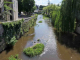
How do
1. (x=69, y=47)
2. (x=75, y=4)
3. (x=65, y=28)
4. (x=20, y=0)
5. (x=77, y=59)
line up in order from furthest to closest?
(x=20, y=0), (x=65, y=28), (x=75, y=4), (x=69, y=47), (x=77, y=59)

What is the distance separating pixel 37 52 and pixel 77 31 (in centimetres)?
1227

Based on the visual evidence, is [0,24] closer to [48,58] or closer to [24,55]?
[24,55]

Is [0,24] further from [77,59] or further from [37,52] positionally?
[77,59]

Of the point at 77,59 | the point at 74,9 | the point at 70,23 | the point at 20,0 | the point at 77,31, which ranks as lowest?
the point at 77,59

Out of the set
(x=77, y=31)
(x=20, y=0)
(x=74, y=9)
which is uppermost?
(x=20, y=0)

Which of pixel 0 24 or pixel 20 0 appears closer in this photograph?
pixel 0 24

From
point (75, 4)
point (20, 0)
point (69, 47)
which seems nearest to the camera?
point (69, 47)

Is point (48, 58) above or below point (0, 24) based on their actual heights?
below

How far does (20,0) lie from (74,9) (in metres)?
28.7

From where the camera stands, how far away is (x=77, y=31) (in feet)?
65.1

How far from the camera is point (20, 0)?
1532 inches

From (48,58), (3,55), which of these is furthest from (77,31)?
(3,55)

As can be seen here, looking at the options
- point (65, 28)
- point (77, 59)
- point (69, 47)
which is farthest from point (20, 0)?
point (77, 59)

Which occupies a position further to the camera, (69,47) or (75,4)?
(75,4)
